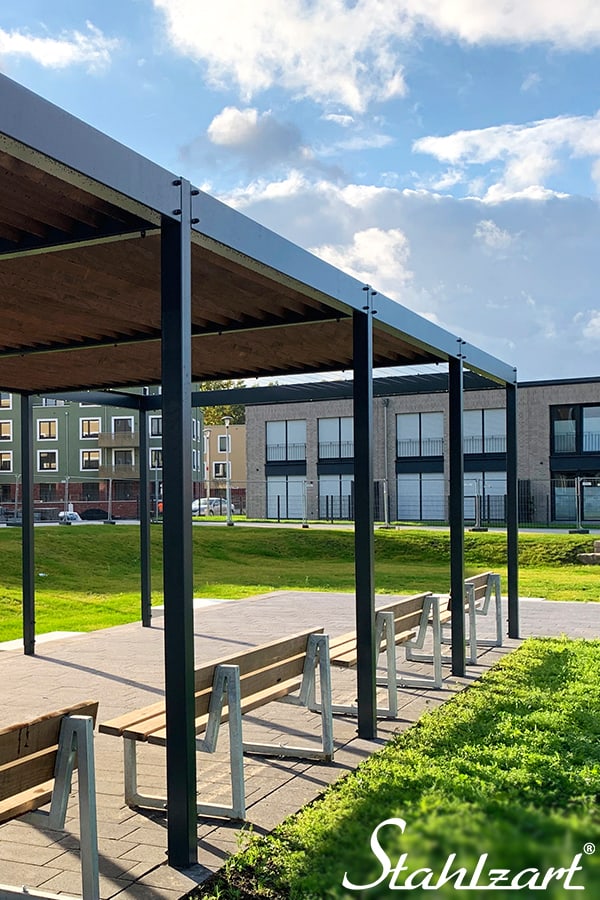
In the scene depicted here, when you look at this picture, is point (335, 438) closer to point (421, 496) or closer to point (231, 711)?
point (421, 496)

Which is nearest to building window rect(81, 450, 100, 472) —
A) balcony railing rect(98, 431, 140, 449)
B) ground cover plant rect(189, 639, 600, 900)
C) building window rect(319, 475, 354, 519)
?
balcony railing rect(98, 431, 140, 449)

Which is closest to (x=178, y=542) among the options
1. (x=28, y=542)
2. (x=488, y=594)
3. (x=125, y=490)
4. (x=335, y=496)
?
(x=28, y=542)

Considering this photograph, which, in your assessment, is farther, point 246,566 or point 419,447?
point 419,447

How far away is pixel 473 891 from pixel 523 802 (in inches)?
9.7

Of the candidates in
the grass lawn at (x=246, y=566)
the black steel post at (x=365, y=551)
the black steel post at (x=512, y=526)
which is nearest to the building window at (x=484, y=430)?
the grass lawn at (x=246, y=566)

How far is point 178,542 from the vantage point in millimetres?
4430

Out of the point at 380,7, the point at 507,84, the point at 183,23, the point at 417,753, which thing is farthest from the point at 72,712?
the point at 507,84

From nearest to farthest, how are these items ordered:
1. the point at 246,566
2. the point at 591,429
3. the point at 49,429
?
the point at 246,566
the point at 591,429
the point at 49,429

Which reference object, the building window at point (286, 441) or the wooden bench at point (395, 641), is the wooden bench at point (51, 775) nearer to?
the wooden bench at point (395, 641)

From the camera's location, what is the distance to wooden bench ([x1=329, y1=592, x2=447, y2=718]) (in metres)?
7.35

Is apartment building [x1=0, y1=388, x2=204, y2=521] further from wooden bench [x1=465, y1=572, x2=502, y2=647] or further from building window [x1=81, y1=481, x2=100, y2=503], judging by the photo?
wooden bench [x1=465, y1=572, x2=502, y2=647]

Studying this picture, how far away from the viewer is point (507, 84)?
86.7ft

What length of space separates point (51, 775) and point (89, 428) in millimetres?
61790

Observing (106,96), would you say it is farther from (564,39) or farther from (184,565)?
(564,39)
